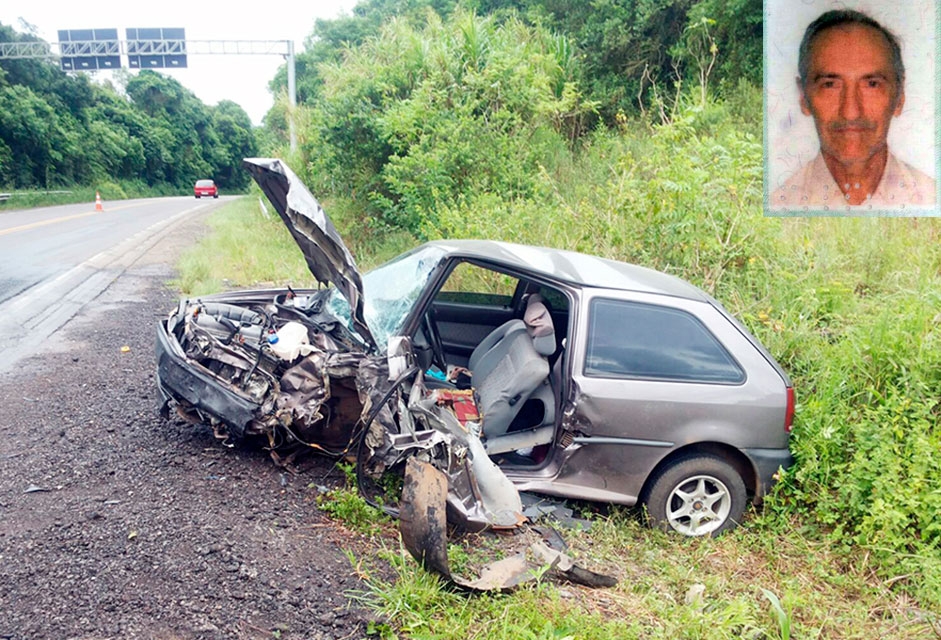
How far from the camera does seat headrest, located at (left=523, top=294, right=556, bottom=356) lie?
4.54 m

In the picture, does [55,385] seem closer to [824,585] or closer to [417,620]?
[417,620]

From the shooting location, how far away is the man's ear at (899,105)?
3.58 metres

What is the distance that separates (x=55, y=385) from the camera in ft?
18.9

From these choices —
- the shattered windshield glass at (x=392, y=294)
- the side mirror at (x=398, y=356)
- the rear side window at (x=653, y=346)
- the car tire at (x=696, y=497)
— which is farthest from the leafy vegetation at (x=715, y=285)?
the shattered windshield glass at (x=392, y=294)

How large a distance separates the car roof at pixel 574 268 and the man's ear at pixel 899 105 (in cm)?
149

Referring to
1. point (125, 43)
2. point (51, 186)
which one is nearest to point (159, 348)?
point (125, 43)

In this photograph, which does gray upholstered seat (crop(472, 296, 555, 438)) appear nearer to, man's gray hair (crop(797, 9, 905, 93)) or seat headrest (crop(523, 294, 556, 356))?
seat headrest (crop(523, 294, 556, 356))

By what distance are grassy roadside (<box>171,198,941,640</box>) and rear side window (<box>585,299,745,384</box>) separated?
0.92 metres

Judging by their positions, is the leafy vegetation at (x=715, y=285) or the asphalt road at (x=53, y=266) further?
the asphalt road at (x=53, y=266)

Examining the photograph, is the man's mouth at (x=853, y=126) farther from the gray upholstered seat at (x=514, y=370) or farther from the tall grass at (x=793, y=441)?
the gray upholstered seat at (x=514, y=370)

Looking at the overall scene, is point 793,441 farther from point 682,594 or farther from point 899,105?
point 899,105

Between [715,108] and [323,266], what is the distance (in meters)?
9.13

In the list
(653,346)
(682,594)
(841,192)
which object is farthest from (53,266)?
(841,192)

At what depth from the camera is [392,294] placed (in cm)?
483
